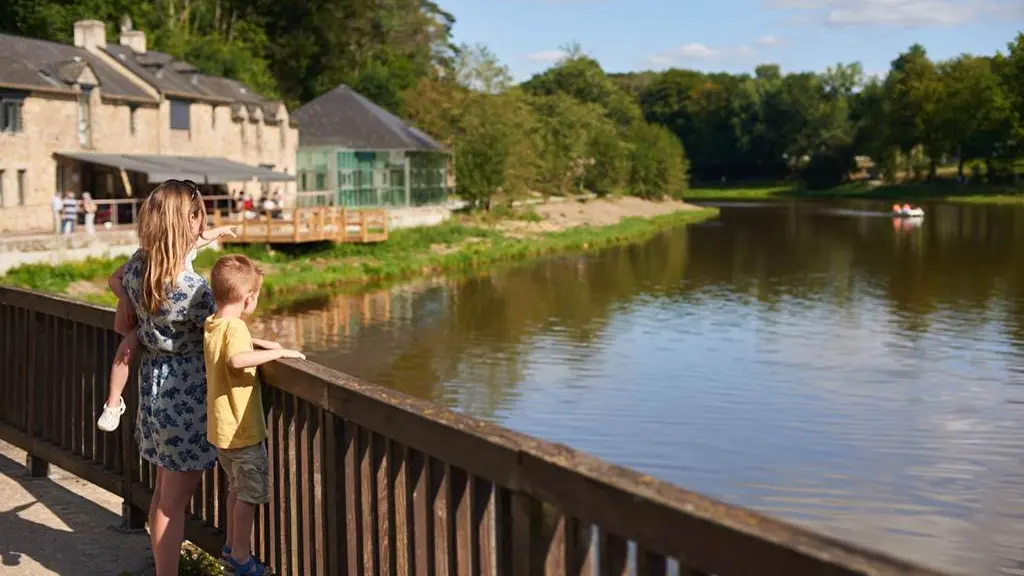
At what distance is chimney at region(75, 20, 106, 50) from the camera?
51000 millimetres

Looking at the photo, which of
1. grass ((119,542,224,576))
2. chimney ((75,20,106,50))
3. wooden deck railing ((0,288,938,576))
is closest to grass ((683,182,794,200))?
chimney ((75,20,106,50))

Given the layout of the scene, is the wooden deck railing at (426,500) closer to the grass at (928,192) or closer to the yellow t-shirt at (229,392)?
the yellow t-shirt at (229,392)

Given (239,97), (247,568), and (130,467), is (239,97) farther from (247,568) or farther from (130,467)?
(247,568)

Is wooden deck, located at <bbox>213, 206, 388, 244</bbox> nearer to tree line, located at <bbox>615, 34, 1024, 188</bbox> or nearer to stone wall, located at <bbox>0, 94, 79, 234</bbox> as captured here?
stone wall, located at <bbox>0, 94, 79, 234</bbox>

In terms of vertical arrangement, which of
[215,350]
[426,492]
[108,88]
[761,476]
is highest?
[108,88]

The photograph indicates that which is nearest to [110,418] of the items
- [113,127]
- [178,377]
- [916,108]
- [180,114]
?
[178,377]

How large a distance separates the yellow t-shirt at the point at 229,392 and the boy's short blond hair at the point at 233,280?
0.11 m

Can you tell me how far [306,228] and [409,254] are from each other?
16.8 ft

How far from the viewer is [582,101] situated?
407ft

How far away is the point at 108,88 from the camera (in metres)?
47.2

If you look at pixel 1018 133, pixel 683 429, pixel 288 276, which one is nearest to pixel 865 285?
pixel 288 276

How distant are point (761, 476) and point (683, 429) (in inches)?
112

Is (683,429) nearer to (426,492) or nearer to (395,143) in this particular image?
(426,492)

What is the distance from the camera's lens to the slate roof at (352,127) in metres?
63.4
